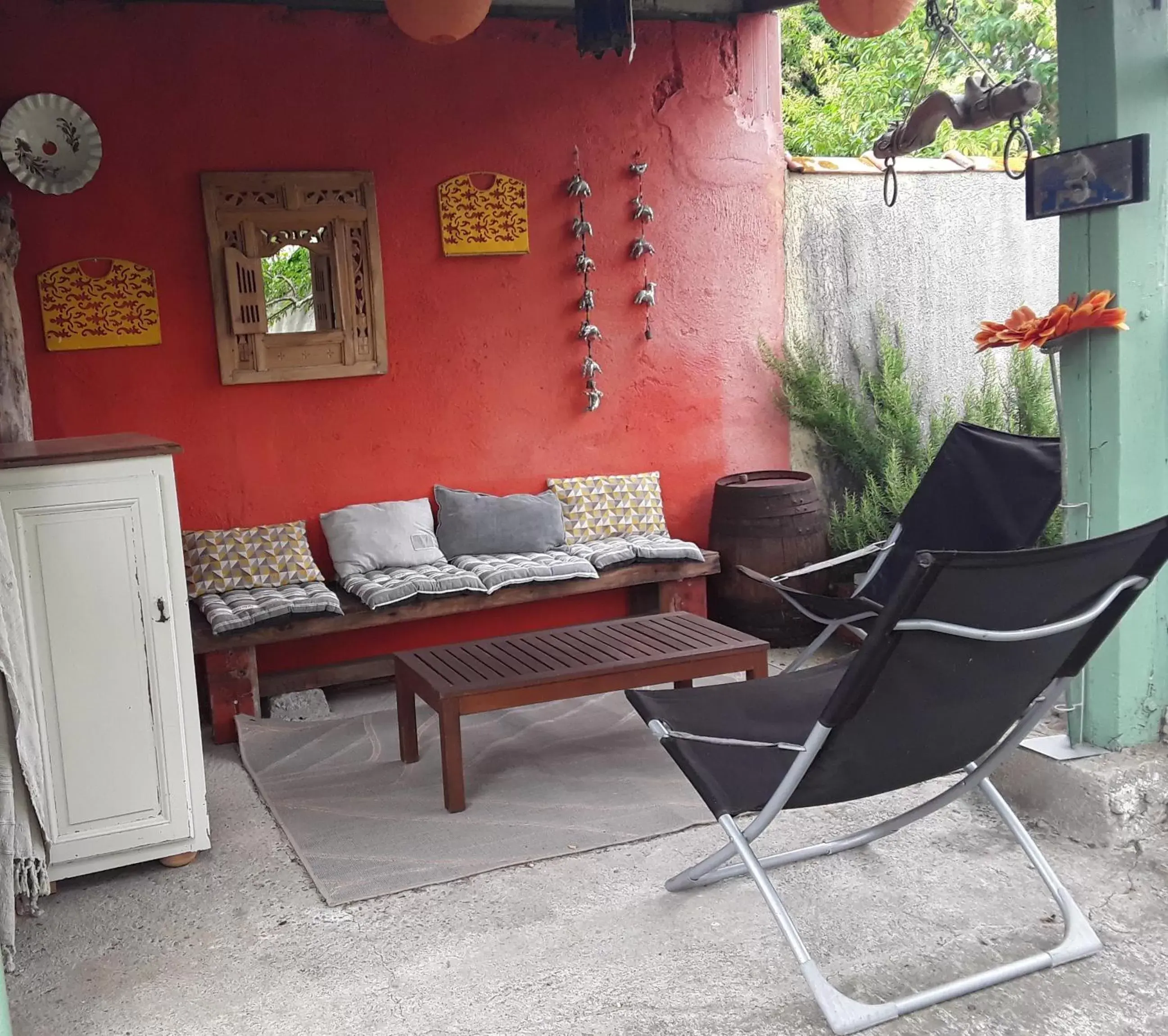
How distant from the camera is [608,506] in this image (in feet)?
17.7

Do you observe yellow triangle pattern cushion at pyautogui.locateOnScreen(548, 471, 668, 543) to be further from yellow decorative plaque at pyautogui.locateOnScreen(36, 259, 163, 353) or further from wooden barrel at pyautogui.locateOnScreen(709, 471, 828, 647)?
yellow decorative plaque at pyautogui.locateOnScreen(36, 259, 163, 353)

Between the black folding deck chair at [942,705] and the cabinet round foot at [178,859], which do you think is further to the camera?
the cabinet round foot at [178,859]

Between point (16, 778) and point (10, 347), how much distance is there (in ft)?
6.75

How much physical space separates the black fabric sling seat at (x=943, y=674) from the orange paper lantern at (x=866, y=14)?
2.36m

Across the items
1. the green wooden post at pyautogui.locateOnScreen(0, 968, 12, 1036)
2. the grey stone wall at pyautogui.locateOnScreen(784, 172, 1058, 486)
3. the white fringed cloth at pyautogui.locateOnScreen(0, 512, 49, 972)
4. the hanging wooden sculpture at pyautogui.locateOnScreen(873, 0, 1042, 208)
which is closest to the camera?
the green wooden post at pyautogui.locateOnScreen(0, 968, 12, 1036)

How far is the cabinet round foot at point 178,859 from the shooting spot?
3.25 m

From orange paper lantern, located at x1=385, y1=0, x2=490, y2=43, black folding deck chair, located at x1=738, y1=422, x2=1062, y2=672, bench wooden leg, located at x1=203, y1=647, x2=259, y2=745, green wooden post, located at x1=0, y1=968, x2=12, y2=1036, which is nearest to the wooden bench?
bench wooden leg, located at x1=203, y1=647, x2=259, y2=745

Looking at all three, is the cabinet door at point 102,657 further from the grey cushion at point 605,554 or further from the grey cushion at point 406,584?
the grey cushion at point 605,554

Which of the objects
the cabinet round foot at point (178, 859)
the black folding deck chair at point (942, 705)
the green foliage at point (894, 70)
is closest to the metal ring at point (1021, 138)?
the black folding deck chair at point (942, 705)

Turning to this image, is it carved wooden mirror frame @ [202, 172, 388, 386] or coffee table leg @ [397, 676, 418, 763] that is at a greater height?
carved wooden mirror frame @ [202, 172, 388, 386]

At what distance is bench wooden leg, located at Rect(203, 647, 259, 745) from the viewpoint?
173 inches

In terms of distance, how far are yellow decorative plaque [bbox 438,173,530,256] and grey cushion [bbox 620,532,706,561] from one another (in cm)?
139

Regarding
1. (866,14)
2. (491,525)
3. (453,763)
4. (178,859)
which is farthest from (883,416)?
(178,859)

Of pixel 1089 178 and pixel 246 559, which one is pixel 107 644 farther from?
pixel 1089 178
